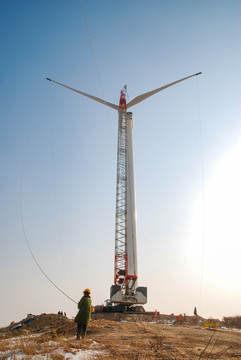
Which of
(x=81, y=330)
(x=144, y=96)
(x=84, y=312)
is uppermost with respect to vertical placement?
(x=144, y=96)

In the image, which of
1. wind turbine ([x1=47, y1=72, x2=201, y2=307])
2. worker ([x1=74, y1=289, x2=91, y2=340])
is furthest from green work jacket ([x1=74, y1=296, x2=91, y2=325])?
wind turbine ([x1=47, y1=72, x2=201, y2=307])

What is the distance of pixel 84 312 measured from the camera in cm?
1134

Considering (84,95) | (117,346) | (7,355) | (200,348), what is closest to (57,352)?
(7,355)

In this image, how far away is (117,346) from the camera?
29.7 ft

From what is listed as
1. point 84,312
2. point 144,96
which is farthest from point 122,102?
point 84,312

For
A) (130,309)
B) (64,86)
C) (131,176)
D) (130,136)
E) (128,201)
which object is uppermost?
(64,86)

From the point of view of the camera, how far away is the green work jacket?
442 inches

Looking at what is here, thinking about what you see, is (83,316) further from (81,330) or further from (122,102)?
(122,102)

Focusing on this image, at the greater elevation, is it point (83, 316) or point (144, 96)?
point (144, 96)

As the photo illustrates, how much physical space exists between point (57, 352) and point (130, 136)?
40984 millimetres

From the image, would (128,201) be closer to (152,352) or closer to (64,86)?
(64,86)

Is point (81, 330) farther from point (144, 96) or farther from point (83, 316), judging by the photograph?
point (144, 96)

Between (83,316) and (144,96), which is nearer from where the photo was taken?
(83,316)

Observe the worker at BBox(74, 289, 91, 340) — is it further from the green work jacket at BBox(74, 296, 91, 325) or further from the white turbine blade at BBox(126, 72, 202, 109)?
the white turbine blade at BBox(126, 72, 202, 109)
